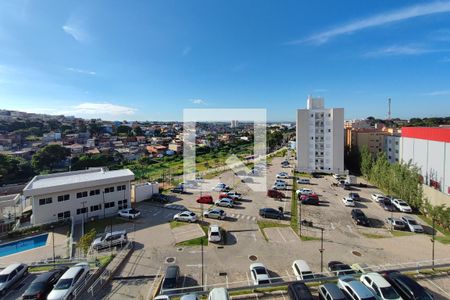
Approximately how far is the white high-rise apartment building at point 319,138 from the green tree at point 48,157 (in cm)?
5238

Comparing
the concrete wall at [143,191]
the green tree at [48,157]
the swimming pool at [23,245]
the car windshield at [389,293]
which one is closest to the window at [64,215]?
the swimming pool at [23,245]

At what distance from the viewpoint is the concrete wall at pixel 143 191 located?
24688 millimetres

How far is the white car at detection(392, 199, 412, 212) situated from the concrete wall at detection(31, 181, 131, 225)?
2512cm

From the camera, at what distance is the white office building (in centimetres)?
1883

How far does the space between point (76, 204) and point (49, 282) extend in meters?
10.8

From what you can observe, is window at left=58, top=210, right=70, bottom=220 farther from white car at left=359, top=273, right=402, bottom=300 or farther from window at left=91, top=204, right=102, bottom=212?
white car at left=359, top=273, right=402, bottom=300

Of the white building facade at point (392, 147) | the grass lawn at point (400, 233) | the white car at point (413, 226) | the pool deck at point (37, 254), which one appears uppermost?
the white building facade at point (392, 147)

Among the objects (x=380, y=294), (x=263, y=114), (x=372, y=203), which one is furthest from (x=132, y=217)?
(x=372, y=203)

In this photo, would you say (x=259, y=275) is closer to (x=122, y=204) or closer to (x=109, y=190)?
(x=122, y=204)

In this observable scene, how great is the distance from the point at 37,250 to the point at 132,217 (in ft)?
21.2

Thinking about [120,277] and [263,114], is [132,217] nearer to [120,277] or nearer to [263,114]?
[120,277]

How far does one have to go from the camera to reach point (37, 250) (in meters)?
15.5

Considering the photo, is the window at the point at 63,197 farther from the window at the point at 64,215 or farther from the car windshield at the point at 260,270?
the car windshield at the point at 260,270

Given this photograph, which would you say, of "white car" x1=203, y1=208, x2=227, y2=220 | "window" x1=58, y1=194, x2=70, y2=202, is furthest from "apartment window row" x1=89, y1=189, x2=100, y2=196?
"white car" x1=203, y1=208, x2=227, y2=220
